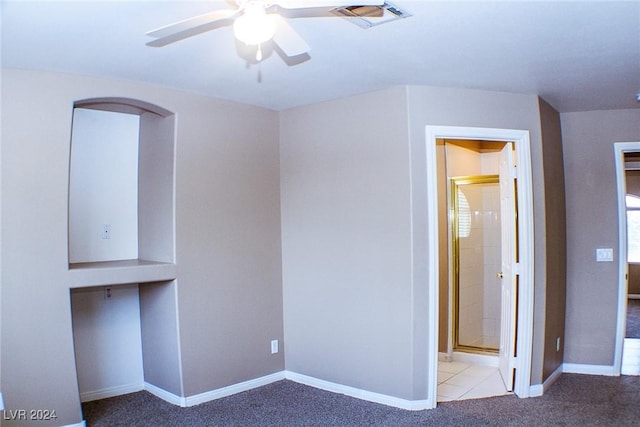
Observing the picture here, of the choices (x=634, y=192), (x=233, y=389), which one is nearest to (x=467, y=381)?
(x=233, y=389)

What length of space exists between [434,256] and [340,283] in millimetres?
802

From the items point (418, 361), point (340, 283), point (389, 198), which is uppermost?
point (389, 198)

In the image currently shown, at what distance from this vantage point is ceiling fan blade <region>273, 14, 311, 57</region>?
2293 mm

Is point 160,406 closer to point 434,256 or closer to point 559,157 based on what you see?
point 434,256

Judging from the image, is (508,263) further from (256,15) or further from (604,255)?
(256,15)

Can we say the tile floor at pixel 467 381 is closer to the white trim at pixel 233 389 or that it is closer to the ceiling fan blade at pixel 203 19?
the white trim at pixel 233 389

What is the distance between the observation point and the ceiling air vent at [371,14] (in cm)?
235

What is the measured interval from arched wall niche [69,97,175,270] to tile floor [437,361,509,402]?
7.98 feet

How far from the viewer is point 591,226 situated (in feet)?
14.9

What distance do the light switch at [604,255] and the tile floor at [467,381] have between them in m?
1.36

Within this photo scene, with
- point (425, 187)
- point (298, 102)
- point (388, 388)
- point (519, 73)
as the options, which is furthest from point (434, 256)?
point (298, 102)

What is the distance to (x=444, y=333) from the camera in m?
4.93

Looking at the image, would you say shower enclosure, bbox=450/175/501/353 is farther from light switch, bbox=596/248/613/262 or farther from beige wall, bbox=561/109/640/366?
light switch, bbox=596/248/613/262

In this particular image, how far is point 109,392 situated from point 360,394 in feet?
6.46
